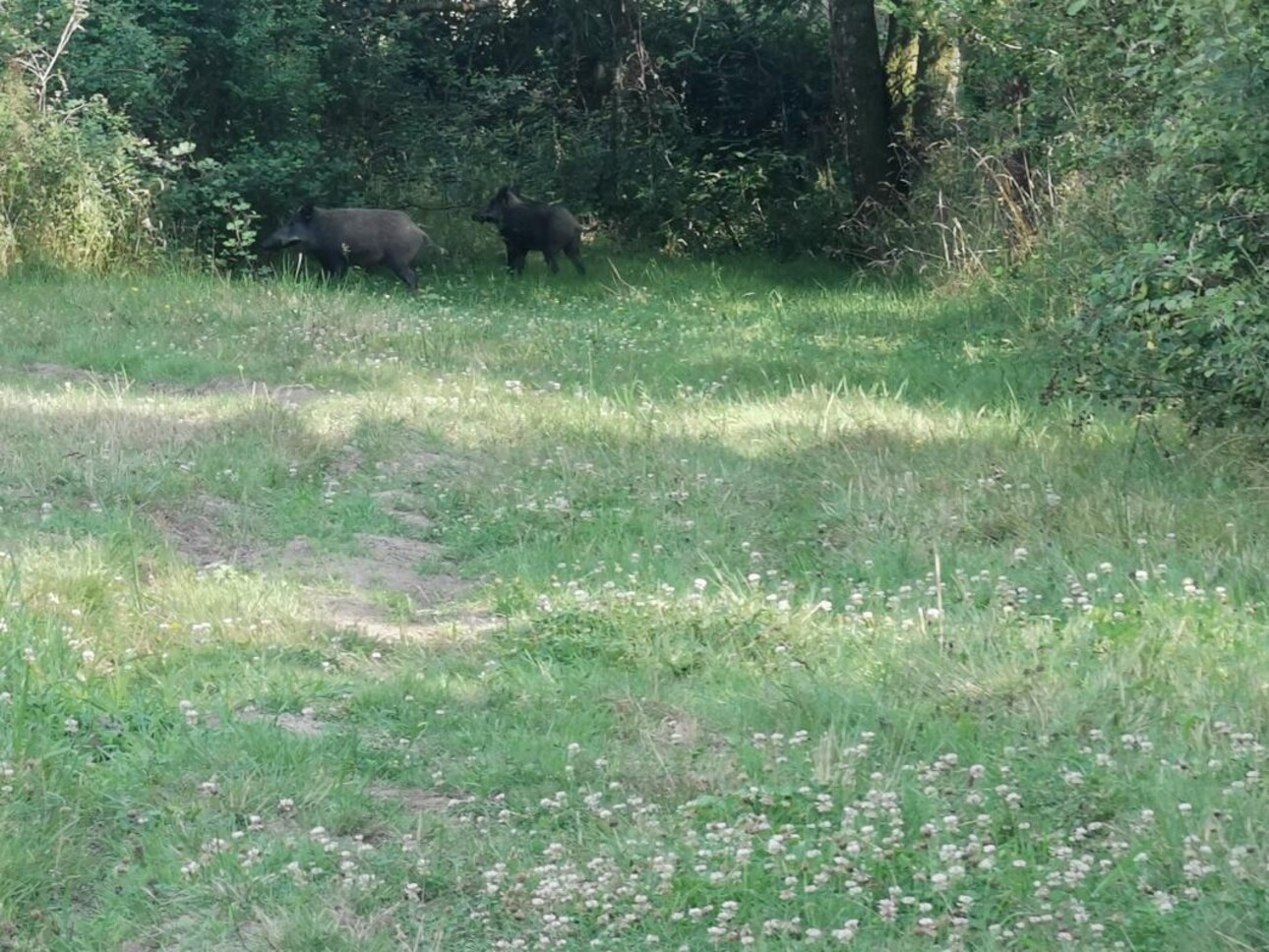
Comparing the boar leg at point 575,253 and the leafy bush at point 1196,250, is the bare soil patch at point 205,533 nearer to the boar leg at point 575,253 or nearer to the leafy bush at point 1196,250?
the leafy bush at point 1196,250

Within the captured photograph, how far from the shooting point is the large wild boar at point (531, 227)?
18406mm

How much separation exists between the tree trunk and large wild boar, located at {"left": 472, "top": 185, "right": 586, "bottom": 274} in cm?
327

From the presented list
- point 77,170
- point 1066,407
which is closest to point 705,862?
point 1066,407

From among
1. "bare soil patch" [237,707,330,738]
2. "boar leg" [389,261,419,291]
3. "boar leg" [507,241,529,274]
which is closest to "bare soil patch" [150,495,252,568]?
"bare soil patch" [237,707,330,738]

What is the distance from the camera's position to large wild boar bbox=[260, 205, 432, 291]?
1714 cm

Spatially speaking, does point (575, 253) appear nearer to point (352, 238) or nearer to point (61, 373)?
point (352, 238)

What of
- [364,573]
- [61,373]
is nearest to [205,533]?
[364,573]

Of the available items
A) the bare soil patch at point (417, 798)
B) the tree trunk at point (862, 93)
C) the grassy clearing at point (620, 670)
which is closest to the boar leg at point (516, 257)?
the tree trunk at point (862, 93)

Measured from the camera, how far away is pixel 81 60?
1633 cm

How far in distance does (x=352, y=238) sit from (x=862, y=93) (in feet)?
19.3

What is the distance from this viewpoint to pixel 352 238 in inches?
677

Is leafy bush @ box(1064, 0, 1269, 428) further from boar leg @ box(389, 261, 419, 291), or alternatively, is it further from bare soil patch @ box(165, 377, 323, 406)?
boar leg @ box(389, 261, 419, 291)

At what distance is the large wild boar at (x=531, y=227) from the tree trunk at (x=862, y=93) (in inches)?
129

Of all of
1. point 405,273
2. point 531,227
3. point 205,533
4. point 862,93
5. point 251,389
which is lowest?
point 205,533
